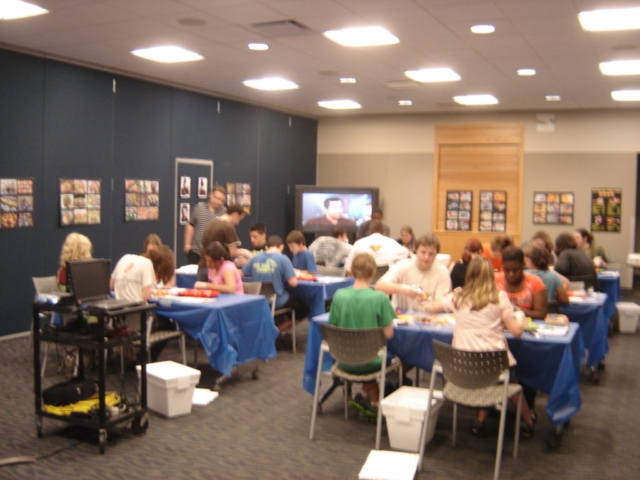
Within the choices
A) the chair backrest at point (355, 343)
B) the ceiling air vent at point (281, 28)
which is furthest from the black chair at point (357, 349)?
the ceiling air vent at point (281, 28)

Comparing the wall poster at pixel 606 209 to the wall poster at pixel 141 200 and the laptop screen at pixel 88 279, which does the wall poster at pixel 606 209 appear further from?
the laptop screen at pixel 88 279

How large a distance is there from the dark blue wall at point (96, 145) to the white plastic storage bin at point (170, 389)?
118 inches

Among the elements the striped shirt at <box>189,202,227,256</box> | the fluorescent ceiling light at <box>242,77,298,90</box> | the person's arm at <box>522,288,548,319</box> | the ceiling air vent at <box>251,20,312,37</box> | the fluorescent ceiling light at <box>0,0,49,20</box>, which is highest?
the fluorescent ceiling light at <box>242,77,298,90</box>

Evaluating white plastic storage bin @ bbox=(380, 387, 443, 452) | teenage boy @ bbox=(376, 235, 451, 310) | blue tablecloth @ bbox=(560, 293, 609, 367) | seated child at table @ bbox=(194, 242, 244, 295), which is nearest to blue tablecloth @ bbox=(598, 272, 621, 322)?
blue tablecloth @ bbox=(560, 293, 609, 367)

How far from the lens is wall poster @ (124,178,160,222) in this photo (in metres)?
8.33

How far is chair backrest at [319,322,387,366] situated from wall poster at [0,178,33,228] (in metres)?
4.14

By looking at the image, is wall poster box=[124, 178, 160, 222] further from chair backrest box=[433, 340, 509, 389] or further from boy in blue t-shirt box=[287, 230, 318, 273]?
chair backrest box=[433, 340, 509, 389]

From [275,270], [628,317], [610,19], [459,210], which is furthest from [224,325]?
[459,210]

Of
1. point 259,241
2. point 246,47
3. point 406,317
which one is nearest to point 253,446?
point 406,317

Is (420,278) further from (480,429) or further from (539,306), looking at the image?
(480,429)

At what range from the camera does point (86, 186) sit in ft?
25.5

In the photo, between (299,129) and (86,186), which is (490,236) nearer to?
(299,129)

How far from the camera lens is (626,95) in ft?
31.5

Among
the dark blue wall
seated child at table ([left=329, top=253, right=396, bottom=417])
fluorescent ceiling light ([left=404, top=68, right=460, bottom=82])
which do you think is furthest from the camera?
fluorescent ceiling light ([left=404, top=68, right=460, bottom=82])
